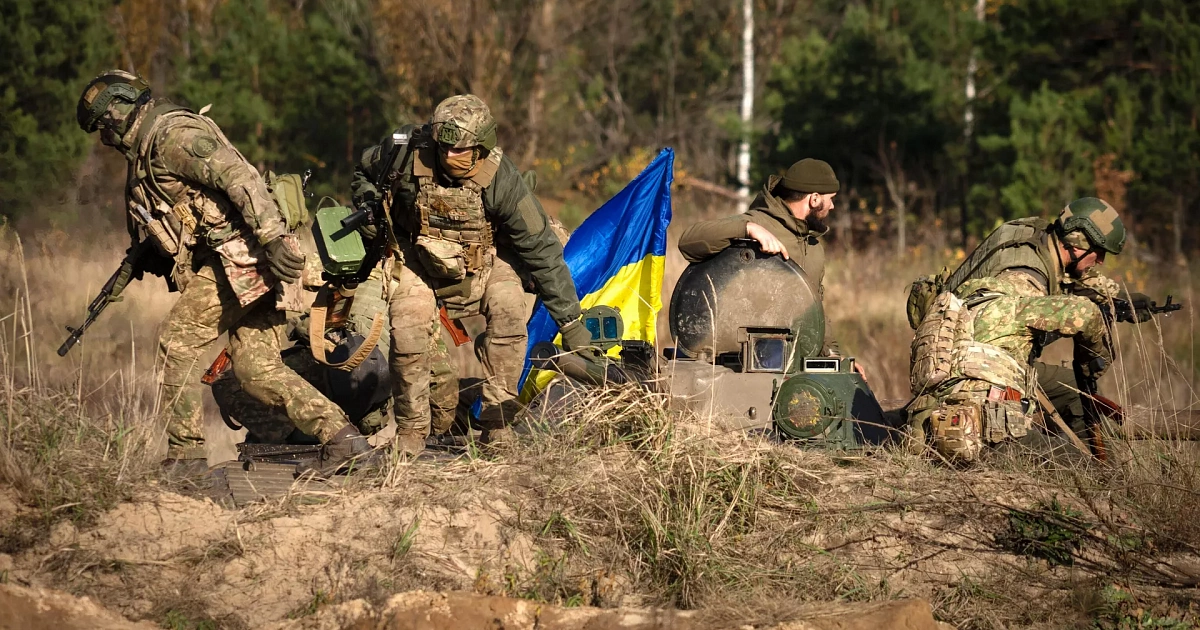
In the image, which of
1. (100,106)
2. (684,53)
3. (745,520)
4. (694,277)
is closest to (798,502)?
→ (745,520)

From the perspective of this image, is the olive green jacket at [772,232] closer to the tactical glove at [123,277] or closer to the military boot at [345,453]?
the military boot at [345,453]

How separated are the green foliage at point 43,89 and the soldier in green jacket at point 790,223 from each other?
417 cm

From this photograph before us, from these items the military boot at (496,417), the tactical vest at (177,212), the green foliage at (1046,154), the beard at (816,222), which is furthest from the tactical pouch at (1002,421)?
the green foliage at (1046,154)

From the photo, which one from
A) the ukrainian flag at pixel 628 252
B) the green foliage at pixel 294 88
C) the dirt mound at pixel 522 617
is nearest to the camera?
the dirt mound at pixel 522 617

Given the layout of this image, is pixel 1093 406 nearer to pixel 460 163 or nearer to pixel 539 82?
pixel 460 163

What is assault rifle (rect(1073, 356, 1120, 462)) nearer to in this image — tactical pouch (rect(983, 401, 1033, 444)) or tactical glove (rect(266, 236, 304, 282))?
tactical pouch (rect(983, 401, 1033, 444))

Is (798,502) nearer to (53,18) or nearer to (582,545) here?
(582,545)

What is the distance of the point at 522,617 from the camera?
4.88 meters

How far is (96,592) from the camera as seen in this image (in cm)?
511

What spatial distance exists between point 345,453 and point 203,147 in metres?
1.61

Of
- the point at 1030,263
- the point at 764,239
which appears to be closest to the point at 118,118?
the point at 764,239

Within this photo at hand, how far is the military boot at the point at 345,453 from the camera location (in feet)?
20.9

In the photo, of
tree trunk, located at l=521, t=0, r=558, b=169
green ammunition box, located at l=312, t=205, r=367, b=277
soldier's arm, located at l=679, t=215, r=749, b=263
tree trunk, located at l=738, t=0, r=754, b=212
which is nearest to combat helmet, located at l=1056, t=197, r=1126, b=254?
soldier's arm, located at l=679, t=215, r=749, b=263

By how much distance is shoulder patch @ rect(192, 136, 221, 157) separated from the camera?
6.31 meters
